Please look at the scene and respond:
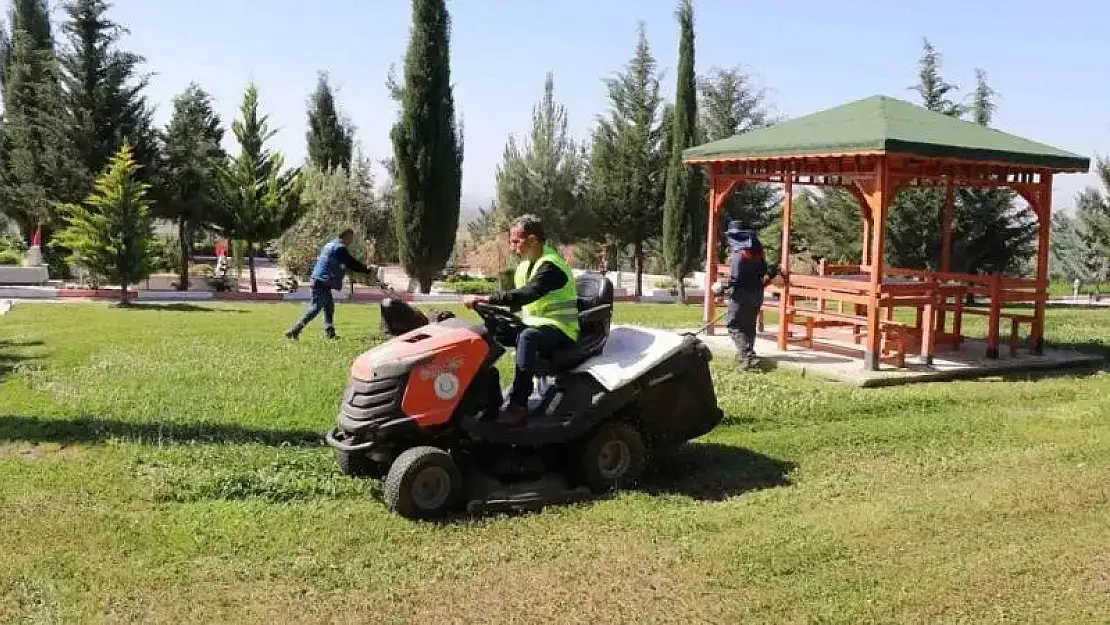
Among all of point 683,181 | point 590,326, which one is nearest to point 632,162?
point 683,181

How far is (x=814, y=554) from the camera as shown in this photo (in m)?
5.05

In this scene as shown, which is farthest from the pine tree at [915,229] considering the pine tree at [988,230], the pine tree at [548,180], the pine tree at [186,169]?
the pine tree at [186,169]

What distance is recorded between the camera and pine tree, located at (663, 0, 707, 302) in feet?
83.0

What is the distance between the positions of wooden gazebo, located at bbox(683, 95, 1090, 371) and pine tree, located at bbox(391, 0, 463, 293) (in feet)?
39.1

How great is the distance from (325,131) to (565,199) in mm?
14658

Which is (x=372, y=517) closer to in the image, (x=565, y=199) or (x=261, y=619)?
(x=261, y=619)

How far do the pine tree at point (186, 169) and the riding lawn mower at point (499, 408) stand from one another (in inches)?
778

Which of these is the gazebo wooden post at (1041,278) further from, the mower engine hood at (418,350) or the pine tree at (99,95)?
the pine tree at (99,95)

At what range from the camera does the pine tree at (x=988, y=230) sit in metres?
23.9

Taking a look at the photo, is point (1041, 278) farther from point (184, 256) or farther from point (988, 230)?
point (184, 256)

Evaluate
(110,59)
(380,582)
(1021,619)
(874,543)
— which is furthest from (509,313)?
(110,59)

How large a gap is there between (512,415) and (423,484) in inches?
28.4

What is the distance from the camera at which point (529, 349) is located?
597 cm

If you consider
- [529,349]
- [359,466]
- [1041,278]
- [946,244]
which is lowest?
[359,466]
